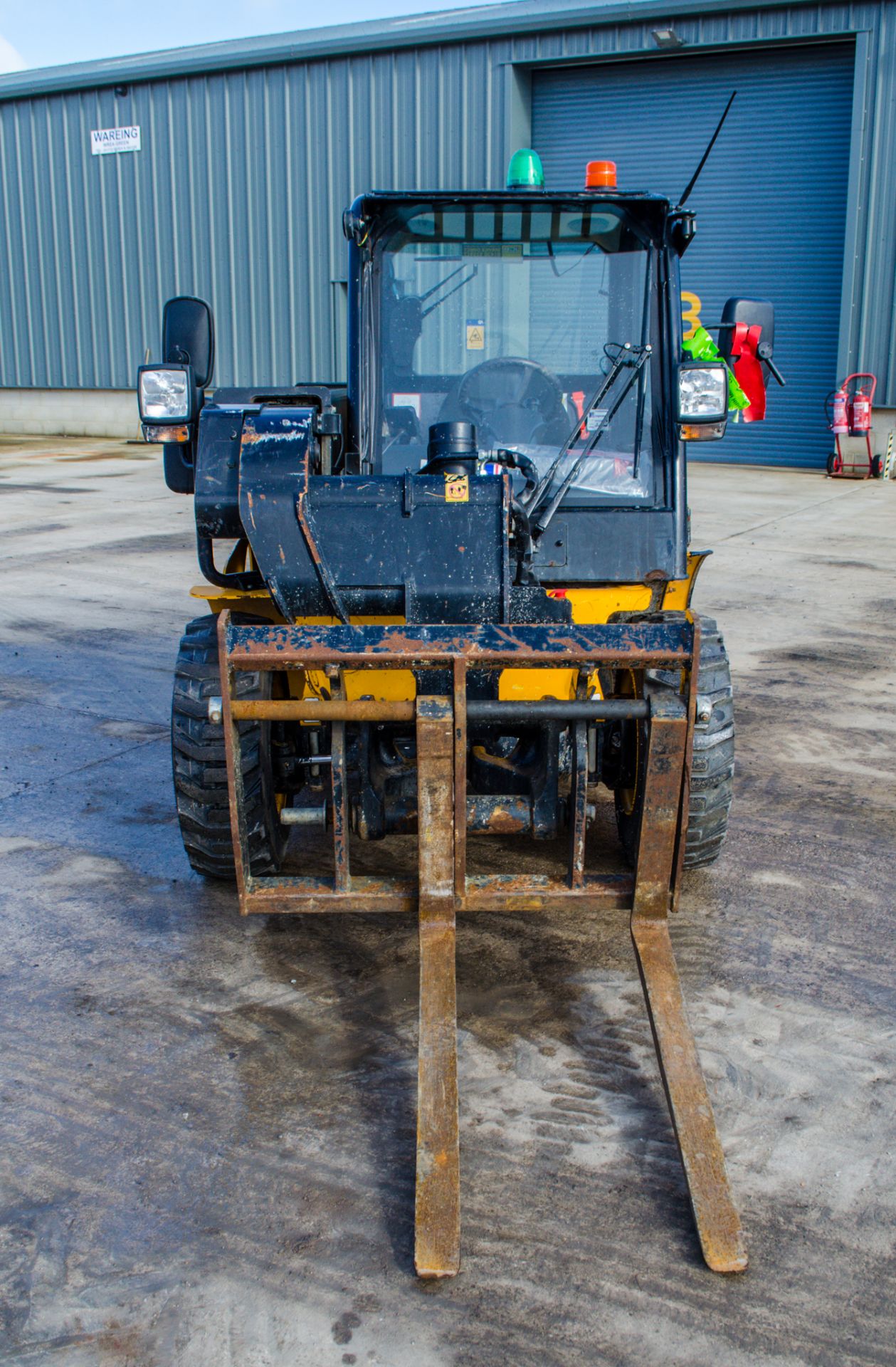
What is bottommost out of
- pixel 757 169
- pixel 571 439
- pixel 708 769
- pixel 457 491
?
pixel 708 769

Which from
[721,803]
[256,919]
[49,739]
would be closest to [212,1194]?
[256,919]

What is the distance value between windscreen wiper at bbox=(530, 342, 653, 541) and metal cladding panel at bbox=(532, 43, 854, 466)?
12.7 metres

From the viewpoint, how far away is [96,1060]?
3.28 m

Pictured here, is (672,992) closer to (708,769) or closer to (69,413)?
(708,769)

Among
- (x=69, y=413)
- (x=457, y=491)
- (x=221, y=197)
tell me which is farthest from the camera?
(x=69, y=413)

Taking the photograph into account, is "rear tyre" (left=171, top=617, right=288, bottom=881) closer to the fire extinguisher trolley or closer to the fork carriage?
the fork carriage

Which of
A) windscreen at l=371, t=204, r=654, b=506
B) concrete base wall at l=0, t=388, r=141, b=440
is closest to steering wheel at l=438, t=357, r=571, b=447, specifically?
windscreen at l=371, t=204, r=654, b=506

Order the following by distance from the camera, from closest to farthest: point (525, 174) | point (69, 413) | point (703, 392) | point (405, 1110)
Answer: point (405, 1110), point (703, 392), point (525, 174), point (69, 413)

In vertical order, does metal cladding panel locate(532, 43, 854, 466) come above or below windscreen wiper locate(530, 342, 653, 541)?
above

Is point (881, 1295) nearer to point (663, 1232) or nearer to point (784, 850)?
point (663, 1232)

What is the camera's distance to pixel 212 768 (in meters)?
3.83

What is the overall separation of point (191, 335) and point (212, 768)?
1471 millimetres

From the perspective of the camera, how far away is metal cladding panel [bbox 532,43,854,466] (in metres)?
16.2

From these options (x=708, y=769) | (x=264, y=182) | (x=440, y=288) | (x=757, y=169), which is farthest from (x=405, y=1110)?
(x=264, y=182)
